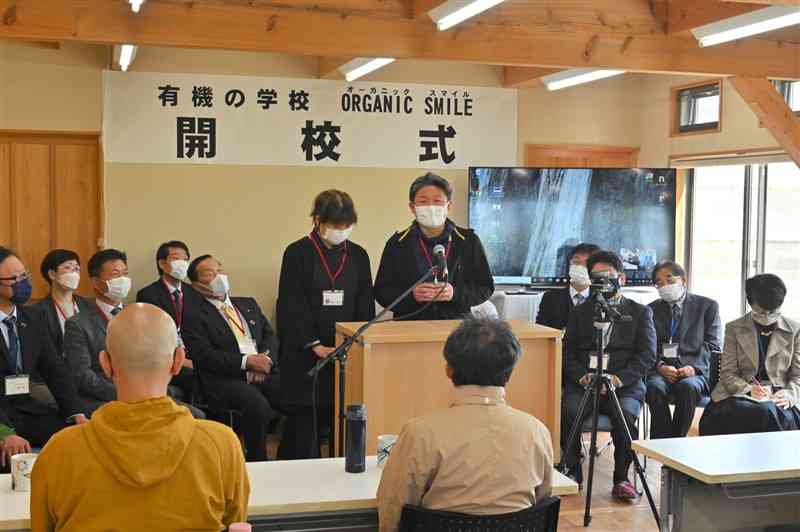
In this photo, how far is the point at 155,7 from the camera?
496 centimetres

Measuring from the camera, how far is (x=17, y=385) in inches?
160

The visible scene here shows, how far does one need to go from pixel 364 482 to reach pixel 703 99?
19.3 ft

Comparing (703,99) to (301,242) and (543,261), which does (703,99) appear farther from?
(301,242)

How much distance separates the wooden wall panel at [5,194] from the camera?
6777mm

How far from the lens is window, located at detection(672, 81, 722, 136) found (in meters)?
7.31

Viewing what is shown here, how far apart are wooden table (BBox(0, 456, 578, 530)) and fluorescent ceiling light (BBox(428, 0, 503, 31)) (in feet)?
8.75

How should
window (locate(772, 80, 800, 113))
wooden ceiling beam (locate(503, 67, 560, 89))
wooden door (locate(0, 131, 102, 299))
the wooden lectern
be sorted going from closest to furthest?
the wooden lectern, window (locate(772, 80, 800, 113)), wooden door (locate(0, 131, 102, 299)), wooden ceiling beam (locate(503, 67, 560, 89))

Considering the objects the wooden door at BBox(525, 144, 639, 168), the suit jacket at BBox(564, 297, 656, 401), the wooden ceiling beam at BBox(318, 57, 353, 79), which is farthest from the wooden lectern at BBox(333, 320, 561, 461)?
the wooden door at BBox(525, 144, 639, 168)

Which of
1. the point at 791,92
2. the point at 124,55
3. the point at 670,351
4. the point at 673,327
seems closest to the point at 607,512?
the point at 670,351

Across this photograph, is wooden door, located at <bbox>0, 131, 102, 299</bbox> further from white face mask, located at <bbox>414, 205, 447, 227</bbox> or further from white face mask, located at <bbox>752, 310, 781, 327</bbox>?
white face mask, located at <bbox>752, 310, 781, 327</bbox>

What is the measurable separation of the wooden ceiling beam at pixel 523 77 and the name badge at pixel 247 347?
10.4 feet

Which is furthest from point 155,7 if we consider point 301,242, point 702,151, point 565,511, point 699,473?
point 702,151

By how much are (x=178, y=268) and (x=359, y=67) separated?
76.1 inches

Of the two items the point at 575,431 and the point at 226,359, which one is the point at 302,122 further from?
the point at 575,431
